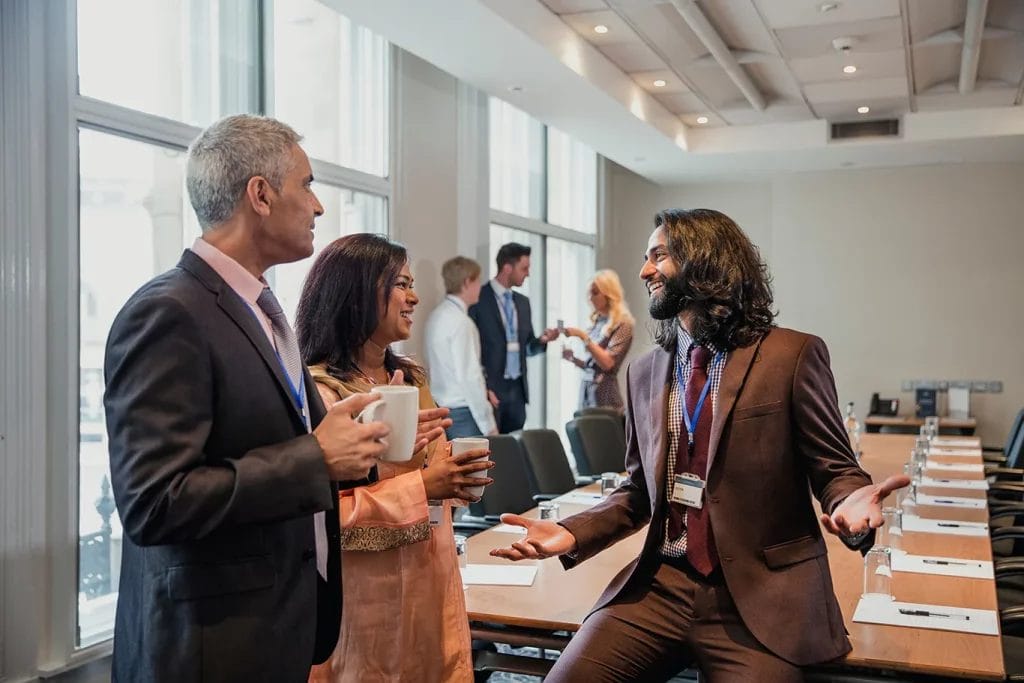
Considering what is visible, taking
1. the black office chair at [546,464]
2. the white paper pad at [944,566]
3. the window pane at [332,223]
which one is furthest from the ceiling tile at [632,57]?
the white paper pad at [944,566]

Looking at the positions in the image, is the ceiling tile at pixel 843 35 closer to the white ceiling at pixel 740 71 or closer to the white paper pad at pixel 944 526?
the white ceiling at pixel 740 71

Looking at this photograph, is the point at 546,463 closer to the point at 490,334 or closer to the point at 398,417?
the point at 490,334

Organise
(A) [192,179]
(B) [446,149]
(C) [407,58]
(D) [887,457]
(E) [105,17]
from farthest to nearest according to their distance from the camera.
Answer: (B) [446,149] → (C) [407,58] → (D) [887,457] → (E) [105,17] → (A) [192,179]

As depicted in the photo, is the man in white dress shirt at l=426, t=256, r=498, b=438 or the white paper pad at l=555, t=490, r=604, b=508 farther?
the man in white dress shirt at l=426, t=256, r=498, b=438

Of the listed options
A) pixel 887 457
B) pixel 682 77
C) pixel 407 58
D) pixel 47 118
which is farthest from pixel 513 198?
pixel 47 118

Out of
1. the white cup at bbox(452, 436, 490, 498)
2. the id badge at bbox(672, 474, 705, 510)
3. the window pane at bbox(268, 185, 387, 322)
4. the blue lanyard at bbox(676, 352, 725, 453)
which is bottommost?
the id badge at bbox(672, 474, 705, 510)

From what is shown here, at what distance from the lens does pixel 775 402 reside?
2.14 meters

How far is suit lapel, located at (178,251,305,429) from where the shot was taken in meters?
1.53

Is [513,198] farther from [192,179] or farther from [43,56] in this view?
[192,179]

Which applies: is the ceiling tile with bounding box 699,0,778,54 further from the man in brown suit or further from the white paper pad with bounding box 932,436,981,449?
the man in brown suit

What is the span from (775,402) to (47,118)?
3.04 meters

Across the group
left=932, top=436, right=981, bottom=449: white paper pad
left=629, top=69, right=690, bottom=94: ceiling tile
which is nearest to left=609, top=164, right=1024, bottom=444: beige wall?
left=629, top=69, right=690, bottom=94: ceiling tile

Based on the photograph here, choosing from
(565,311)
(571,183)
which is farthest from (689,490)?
(571,183)

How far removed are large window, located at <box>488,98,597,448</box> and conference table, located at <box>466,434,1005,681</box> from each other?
17.7 ft
